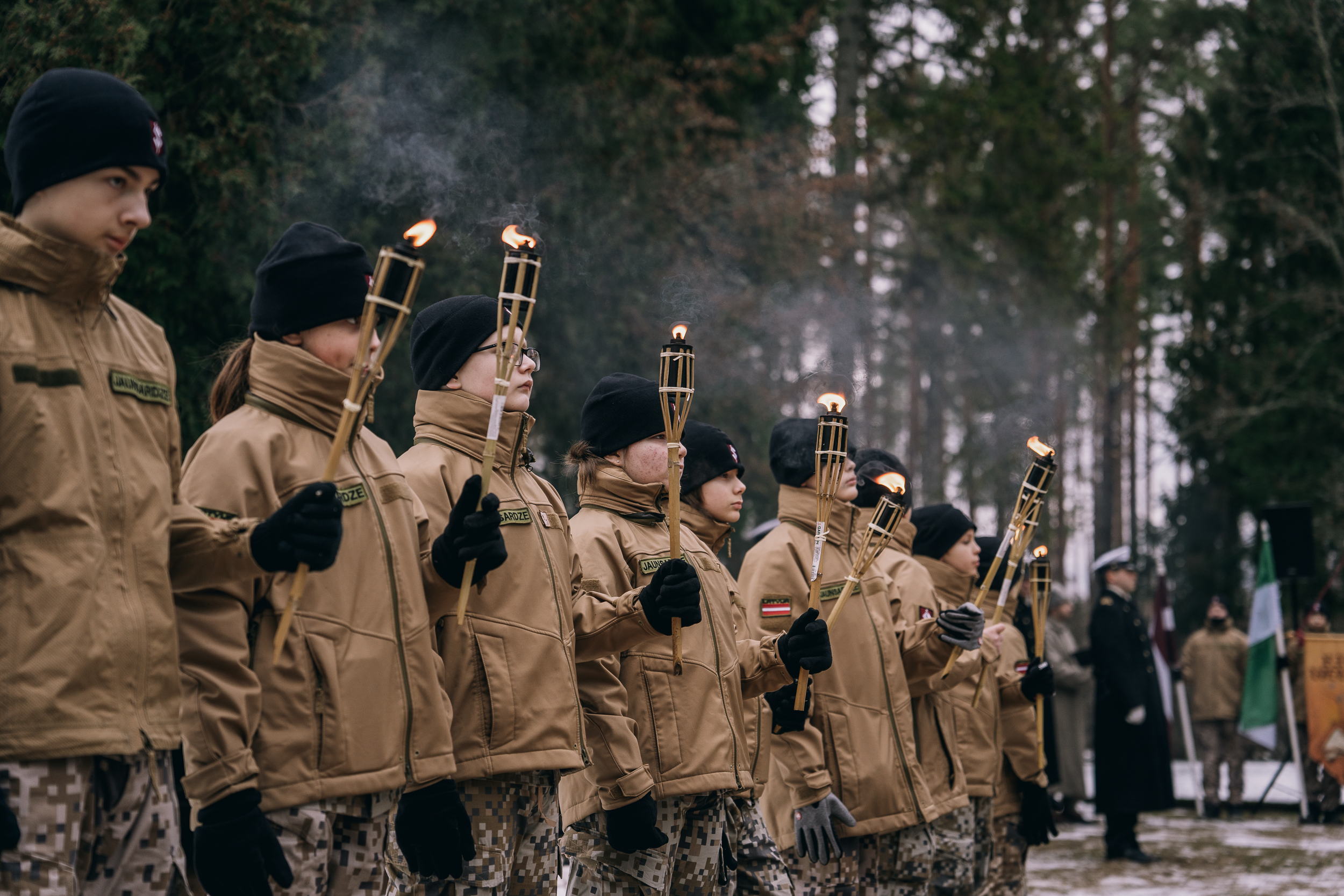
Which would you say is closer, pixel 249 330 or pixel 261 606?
pixel 261 606

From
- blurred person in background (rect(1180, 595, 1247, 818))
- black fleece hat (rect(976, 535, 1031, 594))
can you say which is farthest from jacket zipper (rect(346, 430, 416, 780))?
blurred person in background (rect(1180, 595, 1247, 818))

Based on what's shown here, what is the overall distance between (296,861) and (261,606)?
1.83ft

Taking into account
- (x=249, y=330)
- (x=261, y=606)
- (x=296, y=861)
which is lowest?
(x=296, y=861)

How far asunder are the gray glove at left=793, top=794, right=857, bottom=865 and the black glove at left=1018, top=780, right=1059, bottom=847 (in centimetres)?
283

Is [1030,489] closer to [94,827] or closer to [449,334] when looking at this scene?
[449,334]

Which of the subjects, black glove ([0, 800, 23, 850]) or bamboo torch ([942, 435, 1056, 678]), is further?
bamboo torch ([942, 435, 1056, 678])

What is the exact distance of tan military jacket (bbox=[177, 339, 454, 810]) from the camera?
292 centimetres

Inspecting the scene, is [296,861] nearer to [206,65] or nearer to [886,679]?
[886,679]

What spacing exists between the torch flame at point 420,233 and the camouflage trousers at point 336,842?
124cm

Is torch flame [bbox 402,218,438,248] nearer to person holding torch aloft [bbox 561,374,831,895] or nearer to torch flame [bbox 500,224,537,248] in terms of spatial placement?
torch flame [bbox 500,224,537,248]

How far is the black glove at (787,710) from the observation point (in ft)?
16.8

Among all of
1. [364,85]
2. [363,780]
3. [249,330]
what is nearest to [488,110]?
[364,85]

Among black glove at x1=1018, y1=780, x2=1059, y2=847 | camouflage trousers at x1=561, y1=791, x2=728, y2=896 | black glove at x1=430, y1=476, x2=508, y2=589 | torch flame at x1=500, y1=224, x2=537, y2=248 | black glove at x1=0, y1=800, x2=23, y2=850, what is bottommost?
black glove at x1=1018, y1=780, x2=1059, y2=847

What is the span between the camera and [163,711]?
266cm
